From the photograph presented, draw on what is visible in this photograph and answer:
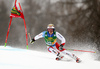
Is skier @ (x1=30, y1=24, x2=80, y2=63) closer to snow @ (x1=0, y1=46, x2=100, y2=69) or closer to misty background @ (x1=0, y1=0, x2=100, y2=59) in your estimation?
snow @ (x1=0, y1=46, x2=100, y2=69)

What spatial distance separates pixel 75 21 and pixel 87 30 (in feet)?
2.88

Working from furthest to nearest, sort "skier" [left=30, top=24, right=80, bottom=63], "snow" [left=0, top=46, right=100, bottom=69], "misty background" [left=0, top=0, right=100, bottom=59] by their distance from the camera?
1. "misty background" [left=0, top=0, right=100, bottom=59]
2. "skier" [left=30, top=24, right=80, bottom=63]
3. "snow" [left=0, top=46, right=100, bottom=69]

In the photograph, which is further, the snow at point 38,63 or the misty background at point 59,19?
the misty background at point 59,19

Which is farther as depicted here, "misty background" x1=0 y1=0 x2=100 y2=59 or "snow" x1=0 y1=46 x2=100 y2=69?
"misty background" x1=0 y1=0 x2=100 y2=59

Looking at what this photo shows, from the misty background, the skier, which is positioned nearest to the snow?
the skier

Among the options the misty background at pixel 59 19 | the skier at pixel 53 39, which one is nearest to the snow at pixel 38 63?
the skier at pixel 53 39

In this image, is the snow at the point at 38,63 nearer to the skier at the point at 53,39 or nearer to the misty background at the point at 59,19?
the skier at the point at 53,39

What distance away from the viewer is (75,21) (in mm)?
7910

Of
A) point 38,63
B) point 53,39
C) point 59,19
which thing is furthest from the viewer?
point 59,19

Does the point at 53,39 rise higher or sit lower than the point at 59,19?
higher

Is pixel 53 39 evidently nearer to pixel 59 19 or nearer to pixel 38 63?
pixel 38 63

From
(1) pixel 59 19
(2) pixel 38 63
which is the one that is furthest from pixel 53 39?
(1) pixel 59 19

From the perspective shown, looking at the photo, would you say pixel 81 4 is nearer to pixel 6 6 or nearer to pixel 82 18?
pixel 82 18

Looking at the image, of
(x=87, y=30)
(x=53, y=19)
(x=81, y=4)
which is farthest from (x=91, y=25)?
(x=53, y=19)
